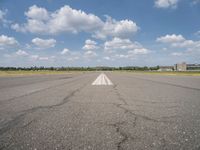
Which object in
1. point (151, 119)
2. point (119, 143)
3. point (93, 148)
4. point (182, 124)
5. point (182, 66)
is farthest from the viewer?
point (182, 66)

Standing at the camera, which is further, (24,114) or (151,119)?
(24,114)

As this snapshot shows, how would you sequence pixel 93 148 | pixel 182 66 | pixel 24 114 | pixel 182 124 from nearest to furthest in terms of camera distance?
pixel 93 148, pixel 182 124, pixel 24 114, pixel 182 66

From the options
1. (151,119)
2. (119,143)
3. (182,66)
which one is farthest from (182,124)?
(182,66)

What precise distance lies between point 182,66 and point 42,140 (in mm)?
163253

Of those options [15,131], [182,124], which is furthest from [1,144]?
[182,124]

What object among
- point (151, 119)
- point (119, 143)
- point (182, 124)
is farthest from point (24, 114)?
point (182, 124)

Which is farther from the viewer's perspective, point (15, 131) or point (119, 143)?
point (15, 131)

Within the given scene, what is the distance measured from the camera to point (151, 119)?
468cm

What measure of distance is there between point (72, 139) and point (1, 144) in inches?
50.7

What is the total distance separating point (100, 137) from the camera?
11.1 ft

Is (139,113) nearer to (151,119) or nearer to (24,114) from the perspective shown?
(151,119)

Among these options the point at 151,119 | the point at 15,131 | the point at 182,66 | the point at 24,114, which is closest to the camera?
the point at 15,131

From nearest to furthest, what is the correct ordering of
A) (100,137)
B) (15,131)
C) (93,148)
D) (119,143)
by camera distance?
(93,148) < (119,143) < (100,137) < (15,131)

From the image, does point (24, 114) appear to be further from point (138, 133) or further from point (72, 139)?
point (138, 133)
